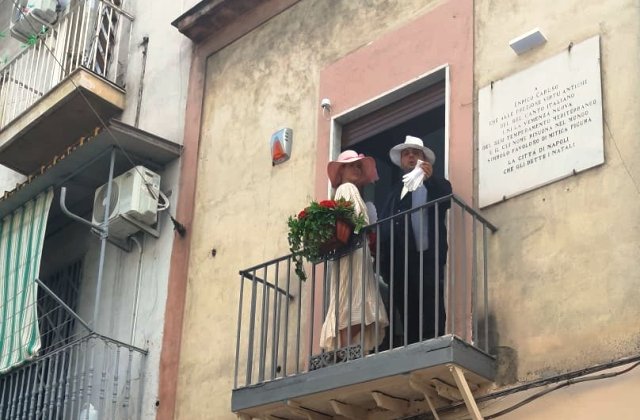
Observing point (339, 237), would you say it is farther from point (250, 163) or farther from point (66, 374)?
point (66, 374)

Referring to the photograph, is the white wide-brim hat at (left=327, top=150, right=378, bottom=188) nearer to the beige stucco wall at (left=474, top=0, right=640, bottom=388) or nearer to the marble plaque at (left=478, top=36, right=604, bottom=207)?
the marble plaque at (left=478, top=36, right=604, bottom=207)

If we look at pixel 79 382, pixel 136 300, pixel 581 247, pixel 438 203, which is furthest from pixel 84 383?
pixel 581 247

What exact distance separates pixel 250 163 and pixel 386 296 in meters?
2.42

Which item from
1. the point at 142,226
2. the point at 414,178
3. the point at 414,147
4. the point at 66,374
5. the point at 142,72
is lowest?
the point at 66,374

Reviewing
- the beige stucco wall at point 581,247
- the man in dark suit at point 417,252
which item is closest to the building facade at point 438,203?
the beige stucco wall at point 581,247

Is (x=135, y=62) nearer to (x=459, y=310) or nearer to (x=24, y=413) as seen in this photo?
(x=24, y=413)

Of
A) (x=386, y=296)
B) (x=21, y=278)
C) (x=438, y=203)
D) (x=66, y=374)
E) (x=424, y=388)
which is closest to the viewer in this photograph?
(x=424, y=388)

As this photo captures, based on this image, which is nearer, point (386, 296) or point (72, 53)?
point (386, 296)

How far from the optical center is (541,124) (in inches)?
326

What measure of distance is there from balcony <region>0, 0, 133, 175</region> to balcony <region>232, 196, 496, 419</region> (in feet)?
12.7

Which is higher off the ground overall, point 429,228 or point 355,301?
point 429,228

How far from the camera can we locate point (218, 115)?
11.3 metres

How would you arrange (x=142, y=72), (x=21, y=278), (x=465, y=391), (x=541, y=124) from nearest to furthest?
1. (x=465, y=391)
2. (x=541, y=124)
3. (x=21, y=278)
4. (x=142, y=72)

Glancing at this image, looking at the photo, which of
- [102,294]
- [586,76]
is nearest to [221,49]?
[102,294]
